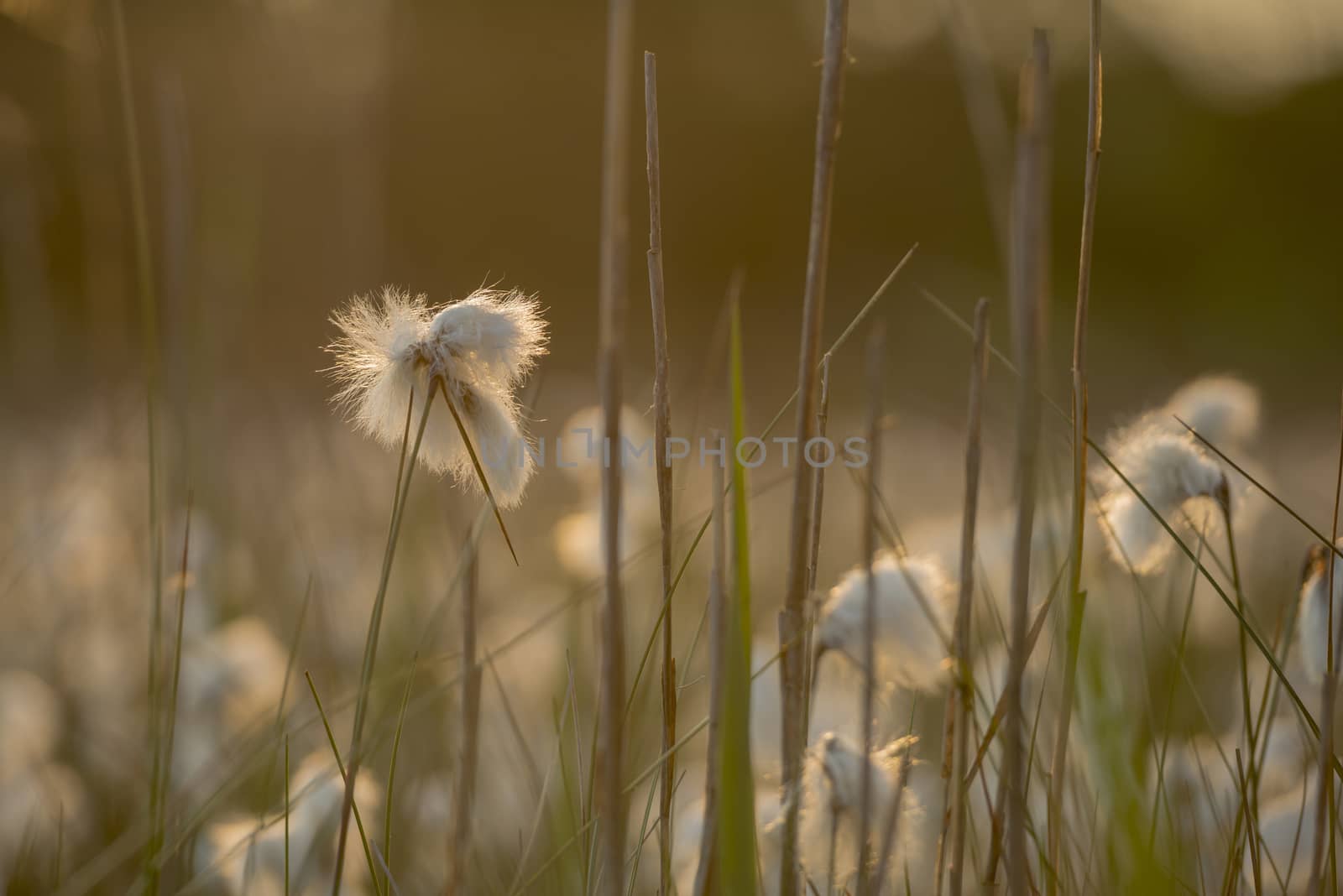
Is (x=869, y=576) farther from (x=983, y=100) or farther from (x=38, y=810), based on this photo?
(x=38, y=810)

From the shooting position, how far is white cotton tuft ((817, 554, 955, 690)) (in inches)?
31.9

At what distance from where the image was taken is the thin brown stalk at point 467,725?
547 millimetres

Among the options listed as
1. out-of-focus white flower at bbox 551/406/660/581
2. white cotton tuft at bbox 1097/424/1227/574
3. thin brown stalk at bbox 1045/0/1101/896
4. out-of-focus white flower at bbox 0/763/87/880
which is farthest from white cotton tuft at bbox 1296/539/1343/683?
out-of-focus white flower at bbox 0/763/87/880

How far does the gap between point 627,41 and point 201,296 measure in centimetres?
187

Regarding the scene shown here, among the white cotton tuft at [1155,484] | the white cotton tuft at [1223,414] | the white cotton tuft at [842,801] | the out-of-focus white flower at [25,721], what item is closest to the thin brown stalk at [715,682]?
the white cotton tuft at [842,801]

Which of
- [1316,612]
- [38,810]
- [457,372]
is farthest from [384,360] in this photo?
[38,810]

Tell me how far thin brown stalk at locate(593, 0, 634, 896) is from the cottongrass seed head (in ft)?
1.01

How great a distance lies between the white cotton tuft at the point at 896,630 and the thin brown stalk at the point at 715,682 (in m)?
0.18

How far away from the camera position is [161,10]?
860 centimetres

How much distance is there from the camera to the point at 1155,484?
102 centimetres

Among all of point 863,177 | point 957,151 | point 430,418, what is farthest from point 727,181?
point 430,418

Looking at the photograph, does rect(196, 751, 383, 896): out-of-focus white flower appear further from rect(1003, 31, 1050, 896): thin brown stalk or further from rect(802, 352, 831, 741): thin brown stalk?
rect(1003, 31, 1050, 896): thin brown stalk

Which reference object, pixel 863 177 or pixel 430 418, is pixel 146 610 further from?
pixel 863 177

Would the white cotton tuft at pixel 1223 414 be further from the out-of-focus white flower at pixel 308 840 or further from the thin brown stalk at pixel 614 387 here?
the out-of-focus white flower at pixel 308 840
